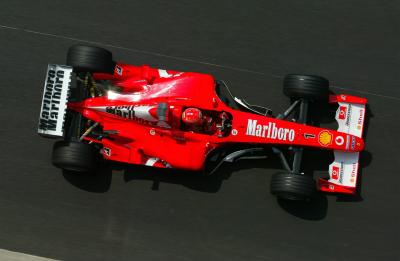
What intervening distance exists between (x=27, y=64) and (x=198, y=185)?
3297mm

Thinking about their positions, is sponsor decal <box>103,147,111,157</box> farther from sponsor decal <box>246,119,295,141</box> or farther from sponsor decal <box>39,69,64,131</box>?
sponsor decal <box>246,119,295,141</box>

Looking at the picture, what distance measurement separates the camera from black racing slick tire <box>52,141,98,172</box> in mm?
6578

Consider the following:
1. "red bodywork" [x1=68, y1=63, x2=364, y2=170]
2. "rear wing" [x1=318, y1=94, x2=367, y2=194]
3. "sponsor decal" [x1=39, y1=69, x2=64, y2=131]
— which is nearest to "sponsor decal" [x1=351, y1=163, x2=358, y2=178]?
"rear wing" [x1=318, y1=94, x2=367, y2=194]

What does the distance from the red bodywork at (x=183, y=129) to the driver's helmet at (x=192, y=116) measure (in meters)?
0.24

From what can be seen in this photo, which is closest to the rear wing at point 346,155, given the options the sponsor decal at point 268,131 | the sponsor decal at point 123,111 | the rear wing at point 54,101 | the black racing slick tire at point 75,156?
the sponsor decal at point 268,131

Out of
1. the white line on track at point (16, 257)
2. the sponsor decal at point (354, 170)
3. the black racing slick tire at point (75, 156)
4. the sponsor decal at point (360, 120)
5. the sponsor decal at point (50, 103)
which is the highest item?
the sponsor decal at point (360, 120)

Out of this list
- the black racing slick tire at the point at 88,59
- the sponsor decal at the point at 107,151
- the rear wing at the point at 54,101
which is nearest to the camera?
the rear wing at the point at 54,101

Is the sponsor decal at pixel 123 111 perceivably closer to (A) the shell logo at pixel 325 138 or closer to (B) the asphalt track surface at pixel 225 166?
(B) the asphalt track surface at pixel 225 166

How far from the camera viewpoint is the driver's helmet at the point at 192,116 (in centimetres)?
626

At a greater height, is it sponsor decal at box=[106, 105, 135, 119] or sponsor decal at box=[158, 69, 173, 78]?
sponsor decal at box=[158, 69, 173, 78]

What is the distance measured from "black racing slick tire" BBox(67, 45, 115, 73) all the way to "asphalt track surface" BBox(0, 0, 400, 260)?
24.7 inches

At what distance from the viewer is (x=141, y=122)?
6.62 metres

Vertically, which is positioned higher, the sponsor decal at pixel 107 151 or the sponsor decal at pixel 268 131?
the sponsor decal at pixel 268 131

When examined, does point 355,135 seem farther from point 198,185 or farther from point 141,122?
point 141,122
